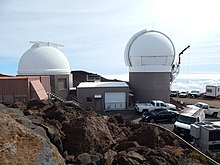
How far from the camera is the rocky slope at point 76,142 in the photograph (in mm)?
7195

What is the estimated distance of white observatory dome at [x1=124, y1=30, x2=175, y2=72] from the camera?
91.8ft

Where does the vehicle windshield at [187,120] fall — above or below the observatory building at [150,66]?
below

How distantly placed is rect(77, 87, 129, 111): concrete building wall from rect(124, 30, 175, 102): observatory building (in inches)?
119

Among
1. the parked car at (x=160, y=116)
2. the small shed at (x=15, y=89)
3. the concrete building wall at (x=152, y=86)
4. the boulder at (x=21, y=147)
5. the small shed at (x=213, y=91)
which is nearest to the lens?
the boulder at (x=21, y=147)

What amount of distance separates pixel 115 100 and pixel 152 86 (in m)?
4.86

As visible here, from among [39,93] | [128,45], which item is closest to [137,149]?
[39,93]

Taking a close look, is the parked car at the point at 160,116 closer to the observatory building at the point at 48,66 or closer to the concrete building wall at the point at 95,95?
the concrete building wall at the point at 95,95

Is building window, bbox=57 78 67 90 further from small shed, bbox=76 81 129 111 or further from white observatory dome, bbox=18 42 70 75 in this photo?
small shed, bbox=76 81 129 111

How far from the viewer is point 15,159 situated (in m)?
6.68

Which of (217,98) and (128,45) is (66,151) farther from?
→ (217,98)

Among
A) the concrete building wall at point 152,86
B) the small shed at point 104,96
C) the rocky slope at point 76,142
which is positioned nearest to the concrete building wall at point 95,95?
the small shed at point 104,96

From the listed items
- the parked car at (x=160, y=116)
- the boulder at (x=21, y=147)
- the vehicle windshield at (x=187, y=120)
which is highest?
the boulder at (x=21, y=147)

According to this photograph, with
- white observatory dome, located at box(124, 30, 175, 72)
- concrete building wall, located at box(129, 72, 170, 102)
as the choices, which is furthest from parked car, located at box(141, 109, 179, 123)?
white observatory dome, located at box(124, 30, 175, 72)

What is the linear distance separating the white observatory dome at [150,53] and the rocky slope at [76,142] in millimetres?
12957
